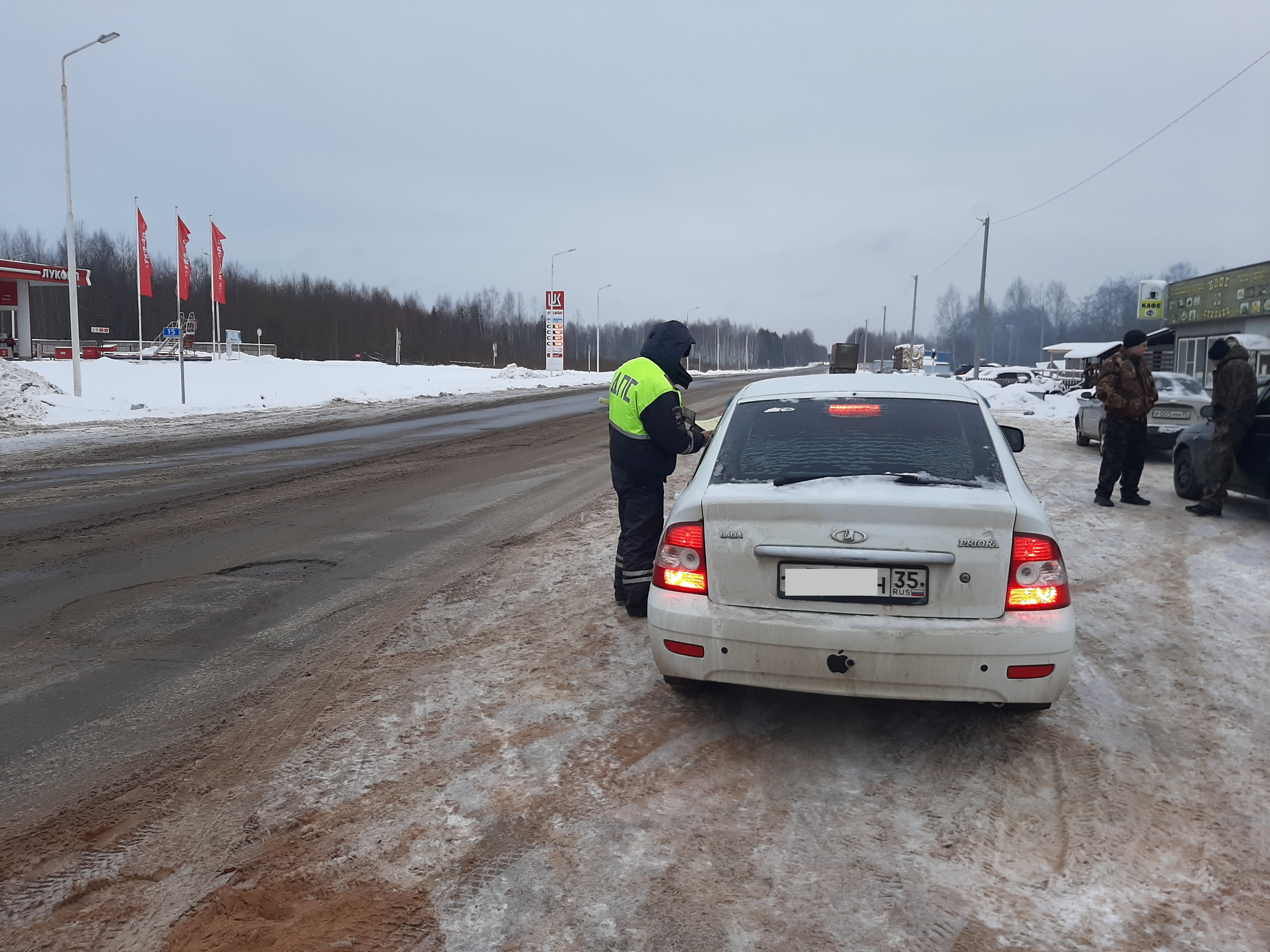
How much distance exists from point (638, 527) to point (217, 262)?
33903 mm

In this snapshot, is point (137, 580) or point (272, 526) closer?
point (137, 580)

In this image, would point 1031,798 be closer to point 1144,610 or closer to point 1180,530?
point 1144,610

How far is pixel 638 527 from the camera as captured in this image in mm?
5094

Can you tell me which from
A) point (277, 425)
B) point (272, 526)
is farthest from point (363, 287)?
point (272, 526)

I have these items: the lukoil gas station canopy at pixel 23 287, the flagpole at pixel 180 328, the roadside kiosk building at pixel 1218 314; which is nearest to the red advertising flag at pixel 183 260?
the flagpole at pixel 180 328

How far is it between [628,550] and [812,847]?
2554 mm

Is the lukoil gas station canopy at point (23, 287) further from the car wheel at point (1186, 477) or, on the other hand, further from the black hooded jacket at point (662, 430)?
the car wheel at point (1186, 477)

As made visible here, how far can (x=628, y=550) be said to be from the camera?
517 cm

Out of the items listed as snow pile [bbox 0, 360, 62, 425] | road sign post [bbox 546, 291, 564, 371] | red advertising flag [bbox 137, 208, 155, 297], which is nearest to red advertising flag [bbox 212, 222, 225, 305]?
red advertising flag [bbox 137, 208, 155, 297]

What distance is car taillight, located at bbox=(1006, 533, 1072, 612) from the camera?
10.7 ft

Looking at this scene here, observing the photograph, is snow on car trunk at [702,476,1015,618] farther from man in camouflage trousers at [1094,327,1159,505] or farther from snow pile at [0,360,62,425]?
snow pile at [0,360,62,425]

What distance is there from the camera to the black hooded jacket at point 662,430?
491 cm

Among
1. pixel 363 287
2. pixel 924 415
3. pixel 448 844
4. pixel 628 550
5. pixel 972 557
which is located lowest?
pixel 448 844

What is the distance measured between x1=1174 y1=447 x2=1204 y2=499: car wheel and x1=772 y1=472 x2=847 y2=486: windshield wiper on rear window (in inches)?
314
